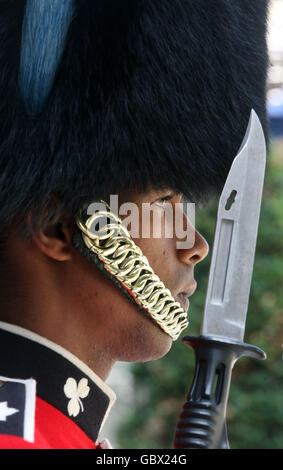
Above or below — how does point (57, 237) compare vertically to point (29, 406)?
above

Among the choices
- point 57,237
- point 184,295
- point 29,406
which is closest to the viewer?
point 29,406

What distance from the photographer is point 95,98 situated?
1.63 m

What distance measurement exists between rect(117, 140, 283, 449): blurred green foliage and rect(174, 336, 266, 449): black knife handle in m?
2.93

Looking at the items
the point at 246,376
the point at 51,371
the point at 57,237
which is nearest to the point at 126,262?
the point at 57,237

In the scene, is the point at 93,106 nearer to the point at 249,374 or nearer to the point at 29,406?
the point at 29,406

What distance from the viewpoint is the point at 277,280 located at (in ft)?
15.4

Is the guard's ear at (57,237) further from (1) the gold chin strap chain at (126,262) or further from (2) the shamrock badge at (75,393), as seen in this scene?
(2) the shamrock badge at (75,393)

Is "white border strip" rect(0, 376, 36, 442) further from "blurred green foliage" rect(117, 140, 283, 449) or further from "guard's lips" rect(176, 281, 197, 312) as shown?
"blurred green foliage" rect(117, 140, 283, 449)

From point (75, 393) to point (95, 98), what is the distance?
598 mm

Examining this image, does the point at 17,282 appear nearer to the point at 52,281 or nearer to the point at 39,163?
the point at 52,281

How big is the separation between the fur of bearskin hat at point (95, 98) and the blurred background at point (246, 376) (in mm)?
2764
